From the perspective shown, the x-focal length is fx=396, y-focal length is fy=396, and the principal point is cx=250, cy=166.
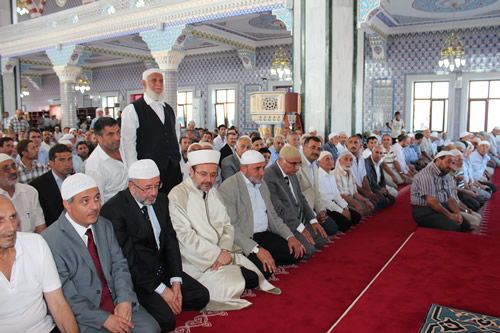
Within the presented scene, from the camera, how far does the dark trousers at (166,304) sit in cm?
190

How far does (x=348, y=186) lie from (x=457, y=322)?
8.27ft

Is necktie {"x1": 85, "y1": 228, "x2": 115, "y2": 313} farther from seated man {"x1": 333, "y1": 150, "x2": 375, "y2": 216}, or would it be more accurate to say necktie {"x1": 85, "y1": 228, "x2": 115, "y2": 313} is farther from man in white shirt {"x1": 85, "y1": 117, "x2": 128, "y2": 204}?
seated man {"x1": 333, "y1": 150, "x2": 375, "y2": 216}

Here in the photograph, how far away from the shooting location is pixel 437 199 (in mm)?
3498

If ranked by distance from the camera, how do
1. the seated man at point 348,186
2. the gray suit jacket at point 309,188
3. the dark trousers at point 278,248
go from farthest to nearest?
1. the seated man at point 348,186
2. the gray suit jacket at point 309,188
3. the dark trousers at point 278,248

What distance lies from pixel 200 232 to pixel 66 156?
110 centimetres

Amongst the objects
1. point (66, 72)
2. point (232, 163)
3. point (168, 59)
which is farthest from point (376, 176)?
point (66, 72)

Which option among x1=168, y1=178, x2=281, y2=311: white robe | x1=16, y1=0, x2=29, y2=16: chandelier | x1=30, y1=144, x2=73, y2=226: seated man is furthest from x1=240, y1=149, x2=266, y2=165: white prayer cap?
x1=16, y1=0, x2=29, y2=16: chandelier

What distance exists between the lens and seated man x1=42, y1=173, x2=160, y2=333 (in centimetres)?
159

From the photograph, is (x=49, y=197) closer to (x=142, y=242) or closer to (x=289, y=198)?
(x=142, y=242)

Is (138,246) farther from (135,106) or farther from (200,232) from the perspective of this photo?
(135,106)

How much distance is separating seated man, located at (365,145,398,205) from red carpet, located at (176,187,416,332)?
1108mm

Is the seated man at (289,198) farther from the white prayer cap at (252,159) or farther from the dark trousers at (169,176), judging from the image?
the dark trousers at (169,176)

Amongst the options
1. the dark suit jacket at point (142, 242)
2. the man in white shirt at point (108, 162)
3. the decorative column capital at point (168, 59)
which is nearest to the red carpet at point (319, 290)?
the dark suit jacket at point (142, 242)

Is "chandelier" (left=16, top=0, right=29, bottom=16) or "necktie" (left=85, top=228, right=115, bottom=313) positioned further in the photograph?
"chandelier" (left=16, top=0, right=29, bottom=16)
